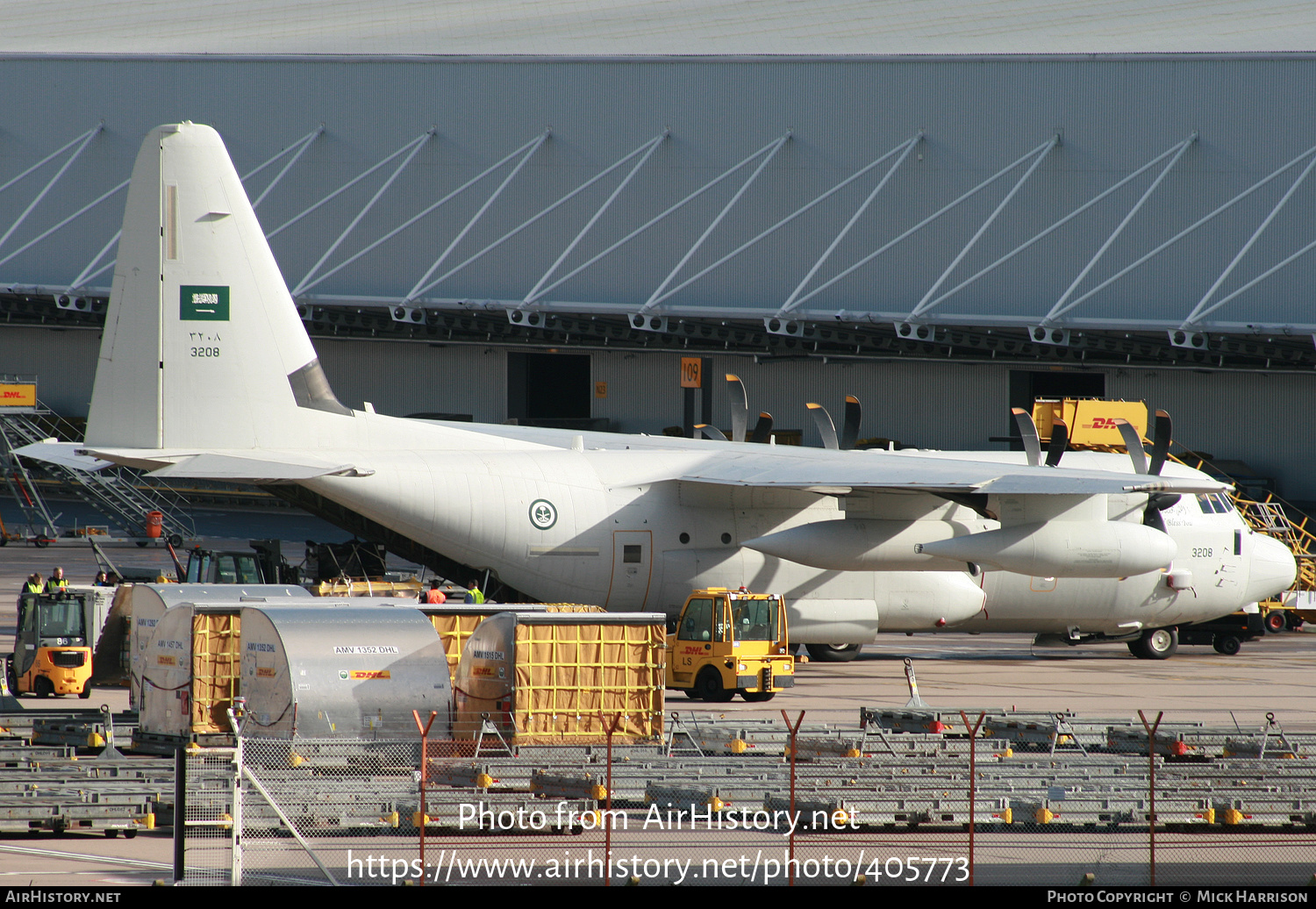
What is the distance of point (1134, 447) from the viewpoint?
1149 inches

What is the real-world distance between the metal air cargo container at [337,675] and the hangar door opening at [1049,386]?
36.7 m

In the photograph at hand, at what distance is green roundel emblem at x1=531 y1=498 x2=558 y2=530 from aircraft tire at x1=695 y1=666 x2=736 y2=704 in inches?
155

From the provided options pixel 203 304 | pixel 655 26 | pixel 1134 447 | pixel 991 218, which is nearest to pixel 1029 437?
pixel 1134 447

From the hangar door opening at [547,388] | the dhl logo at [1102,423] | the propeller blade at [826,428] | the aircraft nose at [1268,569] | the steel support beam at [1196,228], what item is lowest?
the aircraft nose at [1268,569]

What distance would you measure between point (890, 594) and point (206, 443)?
12.5 meters

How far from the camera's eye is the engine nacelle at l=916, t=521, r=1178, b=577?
86.4 ft

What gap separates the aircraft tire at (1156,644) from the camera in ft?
109

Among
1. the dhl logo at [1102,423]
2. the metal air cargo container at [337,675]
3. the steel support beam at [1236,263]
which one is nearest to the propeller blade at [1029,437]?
the dhl logo at [1102,423]

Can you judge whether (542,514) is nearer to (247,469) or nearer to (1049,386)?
(247,469)

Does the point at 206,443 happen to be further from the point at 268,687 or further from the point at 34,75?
the point at 34,75

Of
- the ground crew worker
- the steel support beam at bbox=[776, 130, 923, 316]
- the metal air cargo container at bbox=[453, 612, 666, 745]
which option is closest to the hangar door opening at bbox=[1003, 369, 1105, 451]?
the steel support beam at bbox=[776, 130, 923, 316]

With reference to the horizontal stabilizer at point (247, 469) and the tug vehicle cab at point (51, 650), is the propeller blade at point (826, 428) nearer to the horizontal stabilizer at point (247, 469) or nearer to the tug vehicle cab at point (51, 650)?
the horizontal stabilizer at point (247, 469)

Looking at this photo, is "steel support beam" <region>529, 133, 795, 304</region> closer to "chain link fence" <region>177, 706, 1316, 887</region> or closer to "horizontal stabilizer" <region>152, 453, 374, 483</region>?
"horizontal stabilizer" <region>152, 453, 374, 483</region>

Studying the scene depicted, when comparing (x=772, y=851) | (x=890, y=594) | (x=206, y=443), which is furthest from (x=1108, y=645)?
(x=772, y=851)
